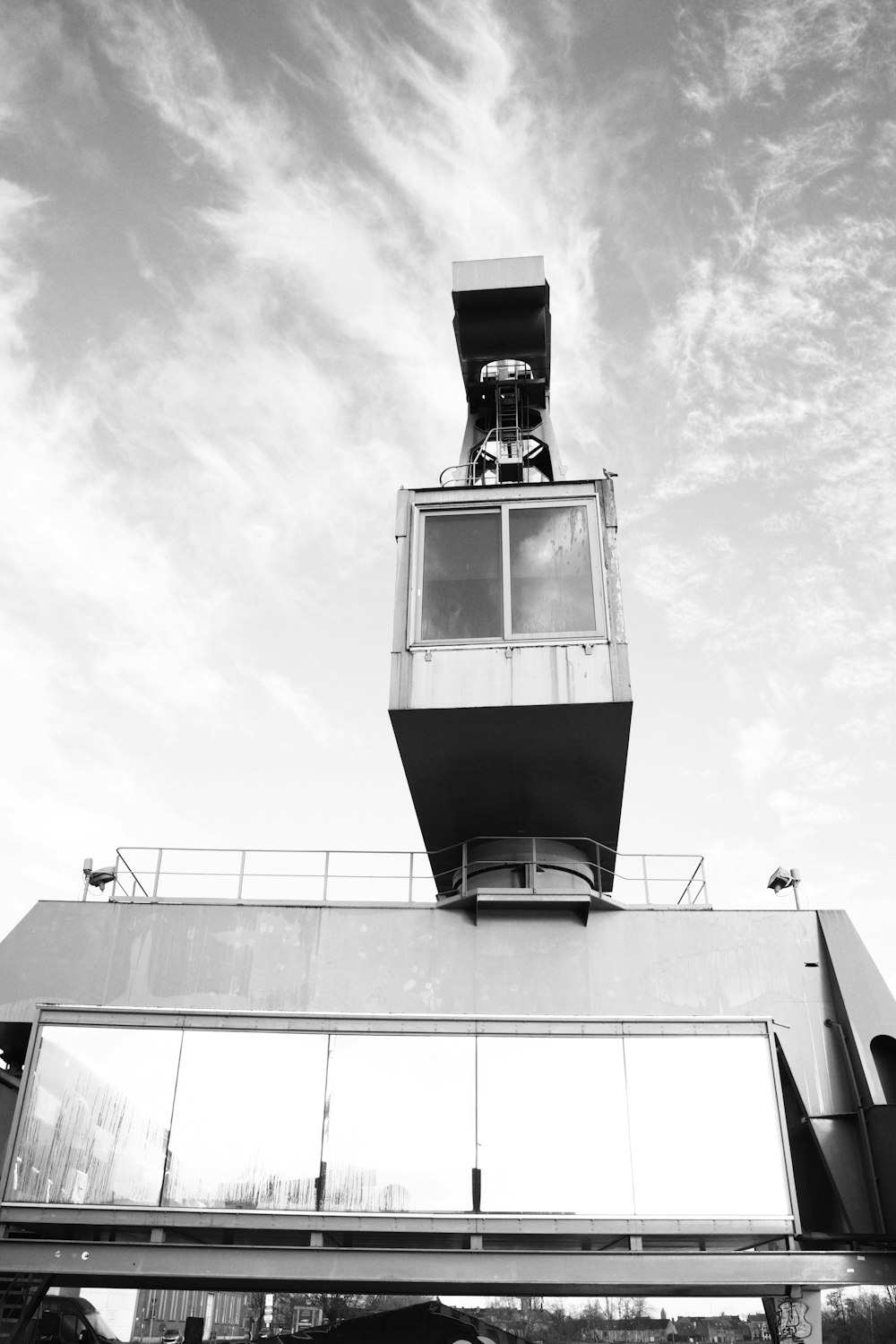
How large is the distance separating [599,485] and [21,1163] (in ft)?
44.0

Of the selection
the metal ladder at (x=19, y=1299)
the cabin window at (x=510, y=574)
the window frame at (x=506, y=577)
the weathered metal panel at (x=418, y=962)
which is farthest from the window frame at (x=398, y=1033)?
the cabin window at (x=510, y=574)

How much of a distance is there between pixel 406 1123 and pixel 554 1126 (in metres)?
1.84

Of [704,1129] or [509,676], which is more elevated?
[509,676]

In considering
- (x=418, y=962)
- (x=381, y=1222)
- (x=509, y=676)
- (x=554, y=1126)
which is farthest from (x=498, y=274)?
(x=381, y=1222)

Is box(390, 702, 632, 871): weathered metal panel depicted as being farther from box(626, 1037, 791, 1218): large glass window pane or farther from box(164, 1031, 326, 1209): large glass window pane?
box(164, 1031, 326, 1209): large glass window pane

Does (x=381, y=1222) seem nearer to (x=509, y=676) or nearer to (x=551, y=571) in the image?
(x=509, y=676)

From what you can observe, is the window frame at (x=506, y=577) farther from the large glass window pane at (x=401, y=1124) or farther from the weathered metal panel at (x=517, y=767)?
the large glass window pane at (x=401, y=1124)

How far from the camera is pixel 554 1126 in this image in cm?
1235

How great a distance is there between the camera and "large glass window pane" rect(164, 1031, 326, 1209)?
476 inches

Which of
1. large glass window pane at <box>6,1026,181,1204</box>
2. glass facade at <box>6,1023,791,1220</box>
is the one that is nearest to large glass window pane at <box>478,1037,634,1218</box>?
glass facade at <box>6,1023,791,1220</box>

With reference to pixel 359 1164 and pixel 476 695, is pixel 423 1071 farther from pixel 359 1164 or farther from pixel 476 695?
pixel 476 695

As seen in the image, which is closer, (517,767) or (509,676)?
→ (509,676)

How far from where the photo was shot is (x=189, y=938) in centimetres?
1580

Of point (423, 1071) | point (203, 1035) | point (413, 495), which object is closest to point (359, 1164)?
point (423, 1071)
